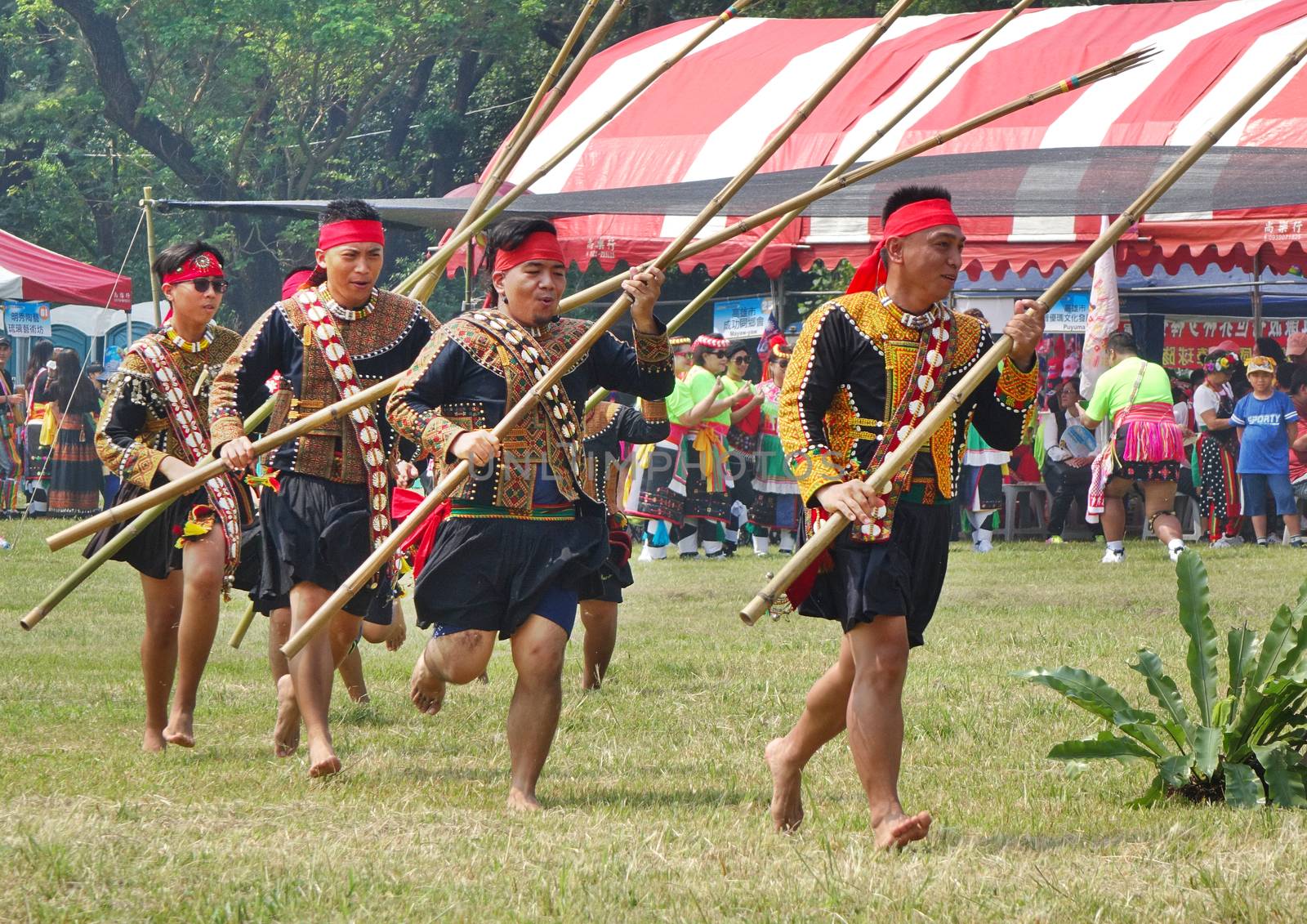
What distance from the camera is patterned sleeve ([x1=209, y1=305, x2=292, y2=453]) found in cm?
629

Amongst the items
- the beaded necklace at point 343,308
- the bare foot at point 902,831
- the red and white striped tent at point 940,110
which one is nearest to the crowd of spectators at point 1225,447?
Result: the red and white striped tent at point 940,110

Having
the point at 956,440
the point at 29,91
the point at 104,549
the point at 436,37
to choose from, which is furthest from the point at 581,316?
the point at 29,91

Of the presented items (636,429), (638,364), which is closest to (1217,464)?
(636,429)

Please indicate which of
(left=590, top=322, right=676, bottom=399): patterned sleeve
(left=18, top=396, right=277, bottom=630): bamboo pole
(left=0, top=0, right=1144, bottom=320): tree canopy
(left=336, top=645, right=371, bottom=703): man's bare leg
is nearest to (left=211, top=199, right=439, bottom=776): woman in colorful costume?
(left=18, top=396, right=277, bottom=630): bamboo pole

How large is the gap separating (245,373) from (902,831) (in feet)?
9.81

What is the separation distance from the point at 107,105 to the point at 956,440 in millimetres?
32858

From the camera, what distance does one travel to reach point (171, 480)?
6.85m

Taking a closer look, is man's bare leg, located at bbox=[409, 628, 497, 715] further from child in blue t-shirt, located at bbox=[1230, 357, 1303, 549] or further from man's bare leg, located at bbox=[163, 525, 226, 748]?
child in blue t-shirt, located at bbox=[1230, 357, 1303, 549]

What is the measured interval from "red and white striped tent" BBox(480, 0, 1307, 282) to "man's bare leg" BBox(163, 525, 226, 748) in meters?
5.77

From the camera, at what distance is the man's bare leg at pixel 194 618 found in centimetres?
696

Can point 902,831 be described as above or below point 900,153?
below

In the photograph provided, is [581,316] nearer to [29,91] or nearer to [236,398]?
[236,398]

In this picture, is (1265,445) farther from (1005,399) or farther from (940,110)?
(1005,399)

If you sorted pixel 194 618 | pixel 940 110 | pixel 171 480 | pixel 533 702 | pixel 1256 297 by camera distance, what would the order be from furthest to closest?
pixel 1256 297 → pixel 940 110 → pixel 194 618 → pixel 171 480 → pixel 533 702
